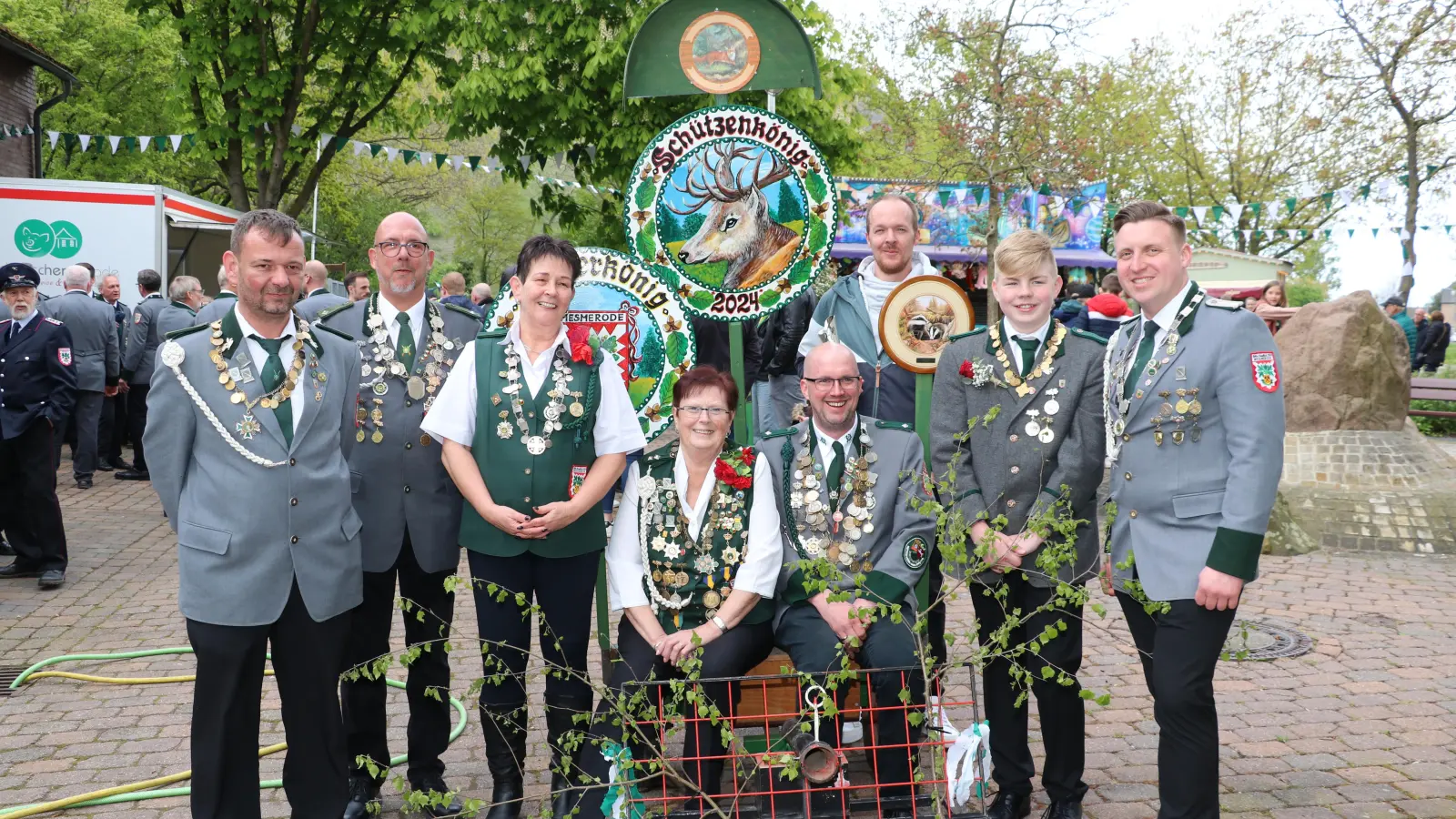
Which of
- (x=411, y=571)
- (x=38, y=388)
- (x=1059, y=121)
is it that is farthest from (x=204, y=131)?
(x=411, y=571)

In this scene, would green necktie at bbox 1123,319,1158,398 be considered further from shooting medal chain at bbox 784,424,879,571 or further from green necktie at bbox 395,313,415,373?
green necktie at bbox 395,313,415,373

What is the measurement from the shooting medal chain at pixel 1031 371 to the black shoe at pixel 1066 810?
4.96 ft

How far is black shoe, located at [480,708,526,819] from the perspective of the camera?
4113 millimetres

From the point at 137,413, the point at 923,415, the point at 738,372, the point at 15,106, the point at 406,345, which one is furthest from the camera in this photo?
the point at 15,106

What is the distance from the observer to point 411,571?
4.25 metres

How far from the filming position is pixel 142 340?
1185 centimetres

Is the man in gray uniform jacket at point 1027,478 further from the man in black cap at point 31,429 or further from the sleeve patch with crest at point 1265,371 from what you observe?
the man in black cap at point 31,429

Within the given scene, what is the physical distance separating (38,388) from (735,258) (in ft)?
18.9

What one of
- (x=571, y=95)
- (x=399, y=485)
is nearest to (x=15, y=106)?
(x=571, y=95)

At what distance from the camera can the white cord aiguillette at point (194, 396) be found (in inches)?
136

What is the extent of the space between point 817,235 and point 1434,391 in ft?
45.6

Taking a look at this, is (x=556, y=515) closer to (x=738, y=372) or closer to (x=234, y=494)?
(x=234, y=494)

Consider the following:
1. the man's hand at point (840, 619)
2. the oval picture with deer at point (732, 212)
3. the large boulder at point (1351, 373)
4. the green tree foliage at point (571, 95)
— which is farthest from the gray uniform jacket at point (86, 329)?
the large boulder at point (1351, 373)

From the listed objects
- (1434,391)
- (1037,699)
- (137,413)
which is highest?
(1434,391)
